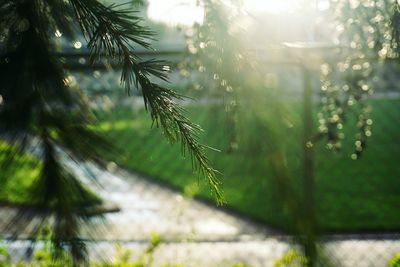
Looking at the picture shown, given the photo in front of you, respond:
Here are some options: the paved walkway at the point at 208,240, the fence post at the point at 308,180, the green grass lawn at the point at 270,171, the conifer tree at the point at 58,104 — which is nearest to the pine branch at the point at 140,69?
the conifer tree at the point at 58,104

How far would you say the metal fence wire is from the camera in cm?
148

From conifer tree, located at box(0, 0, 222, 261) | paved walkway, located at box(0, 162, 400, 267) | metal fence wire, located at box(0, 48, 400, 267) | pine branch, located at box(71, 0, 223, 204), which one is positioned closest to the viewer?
conifer tree, located at box(0, 0, 222, 261)

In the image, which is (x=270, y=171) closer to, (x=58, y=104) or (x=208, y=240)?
(x=58, y=104)

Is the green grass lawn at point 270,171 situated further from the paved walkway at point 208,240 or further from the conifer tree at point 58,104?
the paved walkway at point 208,240

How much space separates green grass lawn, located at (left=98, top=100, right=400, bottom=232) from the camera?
1498mm

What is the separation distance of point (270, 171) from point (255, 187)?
0.08m

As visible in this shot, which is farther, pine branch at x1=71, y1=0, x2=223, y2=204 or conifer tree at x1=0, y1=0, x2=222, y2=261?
pine branch at x1=71, y1=0, x2=223, y2=204

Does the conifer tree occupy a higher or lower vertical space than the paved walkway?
higher

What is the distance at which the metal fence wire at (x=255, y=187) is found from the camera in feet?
4.85

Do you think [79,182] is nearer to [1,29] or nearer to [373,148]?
[1,29]

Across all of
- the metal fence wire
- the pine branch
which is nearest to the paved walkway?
the metal fence wire

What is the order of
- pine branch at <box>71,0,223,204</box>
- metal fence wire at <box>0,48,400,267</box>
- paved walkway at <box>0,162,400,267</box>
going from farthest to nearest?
paved walkway at <box>0,162,400,267</box> < metal fence wire at <box>0,48,400,267</box> < pine branch at <box>71,0,223,204</box>

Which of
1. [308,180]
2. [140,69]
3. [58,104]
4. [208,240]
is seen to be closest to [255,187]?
[140,69]

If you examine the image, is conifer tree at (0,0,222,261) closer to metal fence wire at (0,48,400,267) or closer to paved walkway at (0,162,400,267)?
metal fence wire at (0,48,400,267)
